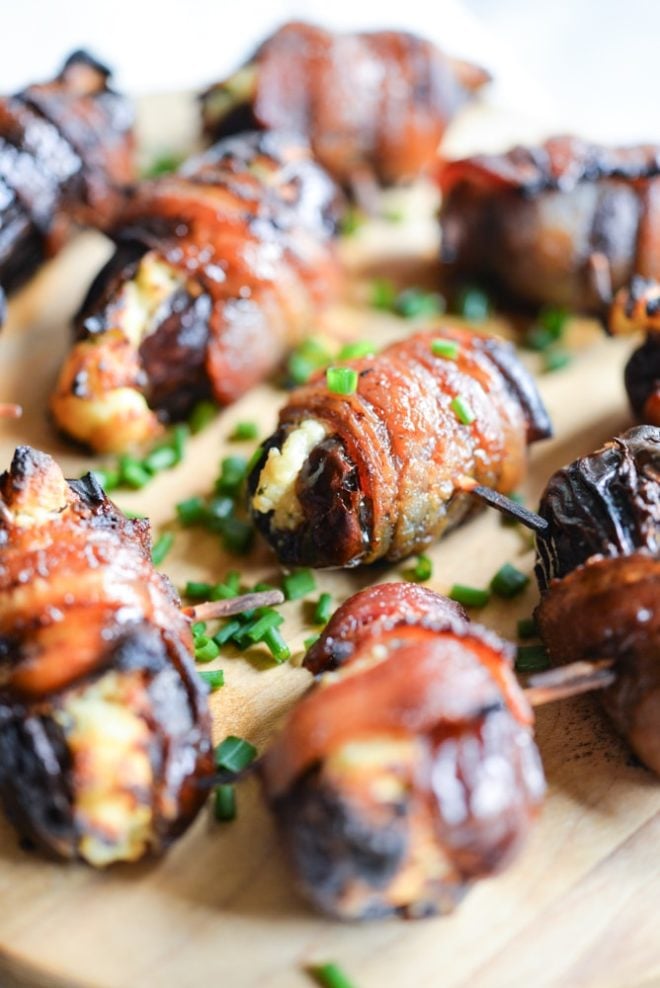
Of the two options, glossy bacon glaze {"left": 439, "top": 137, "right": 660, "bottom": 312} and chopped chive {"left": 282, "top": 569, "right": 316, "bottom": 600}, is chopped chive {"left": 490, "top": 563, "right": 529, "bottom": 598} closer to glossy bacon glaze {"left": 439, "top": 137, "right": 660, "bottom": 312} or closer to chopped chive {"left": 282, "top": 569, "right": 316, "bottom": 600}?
chopped chive {"left": 282, "top": 569, "right": 316, "bottom": 600}

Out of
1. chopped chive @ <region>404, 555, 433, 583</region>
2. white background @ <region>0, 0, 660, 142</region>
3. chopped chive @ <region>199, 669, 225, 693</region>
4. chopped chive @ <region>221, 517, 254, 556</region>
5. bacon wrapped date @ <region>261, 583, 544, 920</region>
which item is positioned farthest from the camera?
white background @ <region>0, 0, 660, 142</region>

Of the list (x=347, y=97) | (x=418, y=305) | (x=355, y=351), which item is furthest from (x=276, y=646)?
(x=347, y=97)

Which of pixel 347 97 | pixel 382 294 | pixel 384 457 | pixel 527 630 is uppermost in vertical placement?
pixel 347 97

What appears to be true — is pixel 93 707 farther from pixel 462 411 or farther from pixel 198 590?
pixel 462 411

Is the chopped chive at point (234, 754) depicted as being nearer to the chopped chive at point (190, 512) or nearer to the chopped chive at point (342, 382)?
the chopped chive at point (190, 512)

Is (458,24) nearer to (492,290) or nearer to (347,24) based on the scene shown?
(347,24)

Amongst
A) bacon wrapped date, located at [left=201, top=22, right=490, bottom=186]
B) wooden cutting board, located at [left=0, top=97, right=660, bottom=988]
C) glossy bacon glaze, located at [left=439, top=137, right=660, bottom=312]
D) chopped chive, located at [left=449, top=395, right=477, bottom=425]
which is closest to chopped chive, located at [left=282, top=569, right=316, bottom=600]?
wooden cutting board, located at [left=0, top=97, right=660, bottom=988]

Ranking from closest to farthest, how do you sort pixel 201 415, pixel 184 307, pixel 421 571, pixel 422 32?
pixel 421 571 → pixel 184 307 → pixel 201 415 → pixel 422 32

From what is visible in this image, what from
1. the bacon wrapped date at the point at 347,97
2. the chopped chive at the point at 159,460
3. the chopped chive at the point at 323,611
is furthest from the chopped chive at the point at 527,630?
the bacon wrapped date at the point at 347,97
